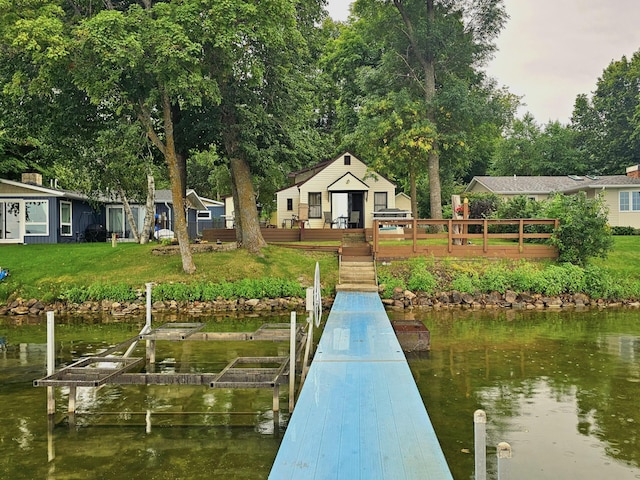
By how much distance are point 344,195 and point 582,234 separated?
14.5m

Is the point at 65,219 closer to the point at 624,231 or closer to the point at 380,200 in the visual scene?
the point at 380,200

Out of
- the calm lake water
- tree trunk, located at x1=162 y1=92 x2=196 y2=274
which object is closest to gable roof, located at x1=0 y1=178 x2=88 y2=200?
tree trunk, located at x1=162 y1=92 x2=196 y2=274

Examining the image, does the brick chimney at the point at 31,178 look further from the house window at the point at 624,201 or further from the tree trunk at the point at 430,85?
the house window at the point at 624,201

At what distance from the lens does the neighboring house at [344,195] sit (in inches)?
1236

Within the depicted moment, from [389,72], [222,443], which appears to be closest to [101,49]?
[222,443]

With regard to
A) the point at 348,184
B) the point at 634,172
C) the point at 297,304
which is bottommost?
the point at 297,304

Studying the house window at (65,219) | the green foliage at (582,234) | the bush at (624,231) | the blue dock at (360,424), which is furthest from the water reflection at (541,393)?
the house window at (65,219)

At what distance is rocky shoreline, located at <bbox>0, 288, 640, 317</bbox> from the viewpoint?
60.7 ft

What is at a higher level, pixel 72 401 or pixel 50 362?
pixel 50 362

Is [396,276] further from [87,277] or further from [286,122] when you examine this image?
[87,277]

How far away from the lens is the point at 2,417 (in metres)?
8.15

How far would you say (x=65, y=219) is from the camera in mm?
30750

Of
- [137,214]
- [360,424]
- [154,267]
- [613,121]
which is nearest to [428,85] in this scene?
[154,267]

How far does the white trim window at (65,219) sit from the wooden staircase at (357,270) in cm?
1691
